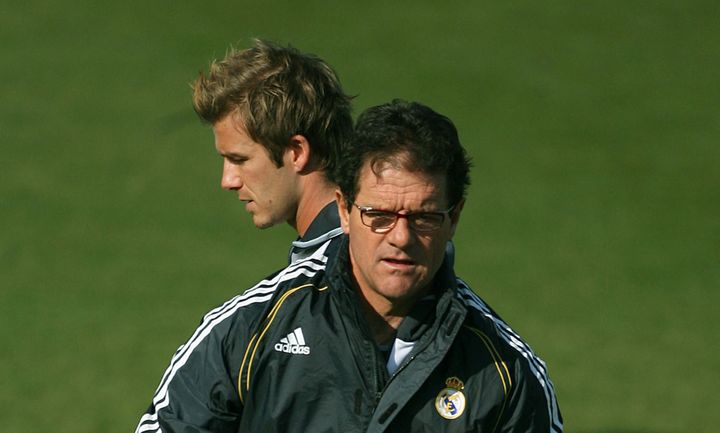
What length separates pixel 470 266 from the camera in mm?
8008

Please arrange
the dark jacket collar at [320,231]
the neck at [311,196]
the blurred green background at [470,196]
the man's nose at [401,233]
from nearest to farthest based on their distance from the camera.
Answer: the man's nose at [401,233] → the dark jacket collar at [320,231] → the neck at [311,196] → the blurred green background at [470,196]

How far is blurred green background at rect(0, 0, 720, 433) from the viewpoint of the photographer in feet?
23.8

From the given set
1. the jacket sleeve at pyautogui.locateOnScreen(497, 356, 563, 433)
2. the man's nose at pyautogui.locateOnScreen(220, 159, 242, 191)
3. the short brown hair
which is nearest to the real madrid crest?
the jacket sleeve at pyautogui.locateOnScreen(497, 356, 563, 433)

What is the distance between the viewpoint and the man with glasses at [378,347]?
3.62 m

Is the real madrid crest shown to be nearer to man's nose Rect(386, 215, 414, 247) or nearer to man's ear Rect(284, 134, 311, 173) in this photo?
man's nose Rect(386, 215, 414, 247)

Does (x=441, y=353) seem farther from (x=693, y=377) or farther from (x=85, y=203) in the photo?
(x=85, y=203)

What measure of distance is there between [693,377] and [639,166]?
84.5 inches

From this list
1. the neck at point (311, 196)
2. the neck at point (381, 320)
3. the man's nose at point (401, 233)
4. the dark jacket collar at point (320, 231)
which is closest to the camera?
the man's nose at point (401, 233)

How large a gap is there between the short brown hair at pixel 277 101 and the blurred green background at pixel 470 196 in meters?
2.85

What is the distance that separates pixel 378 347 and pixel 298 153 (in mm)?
1002

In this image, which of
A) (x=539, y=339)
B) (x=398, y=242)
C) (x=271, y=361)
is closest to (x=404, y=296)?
(x=398, y=242)

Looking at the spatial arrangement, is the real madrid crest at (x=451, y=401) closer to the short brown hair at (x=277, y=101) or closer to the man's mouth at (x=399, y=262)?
the man's mouth at (x=399, y=262)

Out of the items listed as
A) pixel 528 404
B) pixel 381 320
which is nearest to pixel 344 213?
pixel 381 320

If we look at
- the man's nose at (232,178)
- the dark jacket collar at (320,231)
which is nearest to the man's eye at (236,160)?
the man's nose at (232,178)
